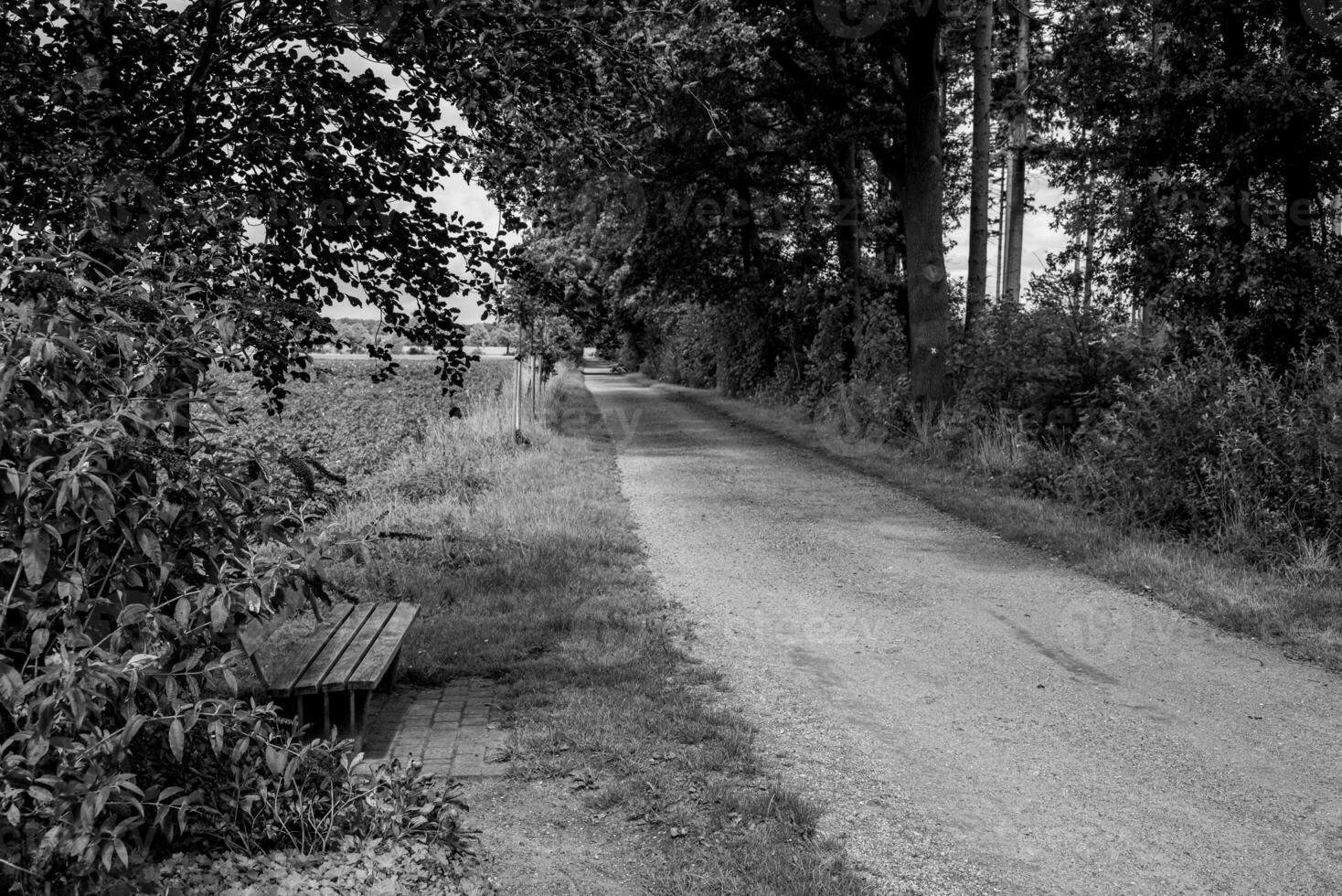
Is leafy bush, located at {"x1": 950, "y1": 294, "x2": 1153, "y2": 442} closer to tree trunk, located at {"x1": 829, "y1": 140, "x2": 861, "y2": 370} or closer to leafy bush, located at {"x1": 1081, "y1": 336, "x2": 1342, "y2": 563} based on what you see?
leafy bush, located at {"x1": 1081, "y1": 336, "x2": 1342, "y2": 563}

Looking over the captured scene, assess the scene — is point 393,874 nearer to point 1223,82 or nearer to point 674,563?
point 674,563

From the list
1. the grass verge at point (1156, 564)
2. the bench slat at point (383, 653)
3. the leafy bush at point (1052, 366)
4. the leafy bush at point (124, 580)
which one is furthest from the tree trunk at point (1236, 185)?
the leafy bush at point (124, 580)

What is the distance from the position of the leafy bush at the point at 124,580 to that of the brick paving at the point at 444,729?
0.98 metres

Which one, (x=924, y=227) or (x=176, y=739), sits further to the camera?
(x=924, y=227)

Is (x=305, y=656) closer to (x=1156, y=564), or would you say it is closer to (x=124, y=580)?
(x=124, y=580)

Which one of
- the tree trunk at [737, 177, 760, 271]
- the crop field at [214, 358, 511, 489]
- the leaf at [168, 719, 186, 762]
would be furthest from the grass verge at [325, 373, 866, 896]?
the tree trunk at [737, 177, 760, 271]

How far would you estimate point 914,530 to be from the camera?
11.0m

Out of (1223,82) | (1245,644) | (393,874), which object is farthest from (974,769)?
(1223,82)

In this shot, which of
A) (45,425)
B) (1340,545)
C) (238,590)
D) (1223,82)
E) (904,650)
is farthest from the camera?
(1223,82)

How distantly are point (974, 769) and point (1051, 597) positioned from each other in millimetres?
3634

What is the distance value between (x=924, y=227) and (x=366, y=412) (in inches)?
571

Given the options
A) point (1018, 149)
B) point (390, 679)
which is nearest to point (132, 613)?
point (390, 679)

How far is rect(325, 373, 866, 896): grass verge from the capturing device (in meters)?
4.16

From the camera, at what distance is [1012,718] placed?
566 cm
